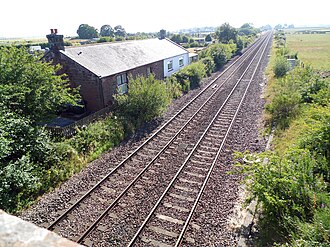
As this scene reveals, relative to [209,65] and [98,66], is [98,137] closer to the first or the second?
[98,66]

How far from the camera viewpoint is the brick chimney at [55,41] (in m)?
18.9

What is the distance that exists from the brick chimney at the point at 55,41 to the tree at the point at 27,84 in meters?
6.03

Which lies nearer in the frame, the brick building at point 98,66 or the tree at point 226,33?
the brick building at point 98,66

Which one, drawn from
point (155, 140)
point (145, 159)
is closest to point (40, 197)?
point (145, 159)

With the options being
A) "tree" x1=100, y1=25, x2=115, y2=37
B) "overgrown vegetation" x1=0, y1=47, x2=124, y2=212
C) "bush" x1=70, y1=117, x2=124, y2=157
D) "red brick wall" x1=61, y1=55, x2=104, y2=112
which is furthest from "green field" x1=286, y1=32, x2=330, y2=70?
"tree" x1=100, y1=25, x2=115, y2=37

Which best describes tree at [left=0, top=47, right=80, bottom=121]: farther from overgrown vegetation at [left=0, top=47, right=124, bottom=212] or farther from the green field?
the green field

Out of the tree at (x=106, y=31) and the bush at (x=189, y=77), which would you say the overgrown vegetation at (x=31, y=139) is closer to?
the bush at (x=189, y=77)

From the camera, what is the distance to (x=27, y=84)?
12.5m

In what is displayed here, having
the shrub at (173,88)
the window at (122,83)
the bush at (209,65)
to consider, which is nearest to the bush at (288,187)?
the window at (122,83)

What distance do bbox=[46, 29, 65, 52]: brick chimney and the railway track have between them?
1047 centimetres

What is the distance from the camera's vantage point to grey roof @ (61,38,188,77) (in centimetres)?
1915

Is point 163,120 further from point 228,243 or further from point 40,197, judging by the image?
point 228,243

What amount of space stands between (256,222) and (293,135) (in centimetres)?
734

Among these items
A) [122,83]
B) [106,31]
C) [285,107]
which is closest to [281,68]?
[285,107]
